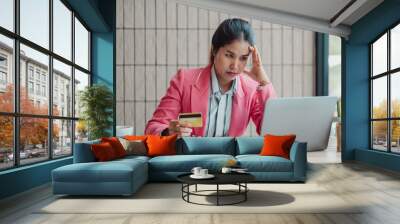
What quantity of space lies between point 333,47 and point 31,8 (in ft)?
28.4

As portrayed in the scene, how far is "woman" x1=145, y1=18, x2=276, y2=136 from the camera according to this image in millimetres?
9078

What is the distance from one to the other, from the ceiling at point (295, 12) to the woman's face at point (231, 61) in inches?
→ 30.6

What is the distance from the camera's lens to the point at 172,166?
5715 millimetres

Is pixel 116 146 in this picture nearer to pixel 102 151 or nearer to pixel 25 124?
pixel 102 151

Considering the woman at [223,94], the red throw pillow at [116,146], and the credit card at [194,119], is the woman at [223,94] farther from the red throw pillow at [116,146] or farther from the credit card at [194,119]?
the red throw pillow at [116,146]

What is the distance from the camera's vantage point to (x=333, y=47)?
456 inches

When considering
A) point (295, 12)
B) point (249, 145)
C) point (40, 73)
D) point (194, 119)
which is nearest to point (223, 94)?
point (194, 119)

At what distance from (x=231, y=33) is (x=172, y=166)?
4.83 meters

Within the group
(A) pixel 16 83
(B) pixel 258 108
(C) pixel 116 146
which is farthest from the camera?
(B) pixel 258 108

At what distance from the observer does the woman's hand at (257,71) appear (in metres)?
9.66

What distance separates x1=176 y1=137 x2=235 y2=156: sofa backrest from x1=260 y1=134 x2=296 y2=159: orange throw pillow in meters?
0.64

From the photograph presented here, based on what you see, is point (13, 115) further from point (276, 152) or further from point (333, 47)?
point (333, 47)

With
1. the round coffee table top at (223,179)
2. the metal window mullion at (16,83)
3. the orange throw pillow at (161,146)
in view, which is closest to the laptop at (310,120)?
the orange throw pillow at (161,146)

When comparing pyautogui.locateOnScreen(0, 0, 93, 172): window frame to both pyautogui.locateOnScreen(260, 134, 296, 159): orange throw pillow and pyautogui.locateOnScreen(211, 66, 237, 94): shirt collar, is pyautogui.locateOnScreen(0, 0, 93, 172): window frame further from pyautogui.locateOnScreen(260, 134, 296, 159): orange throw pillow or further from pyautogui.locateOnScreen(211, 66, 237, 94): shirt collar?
pyautogui.locateOnScreen(260, 134, 296, 159): orange throw pillow
